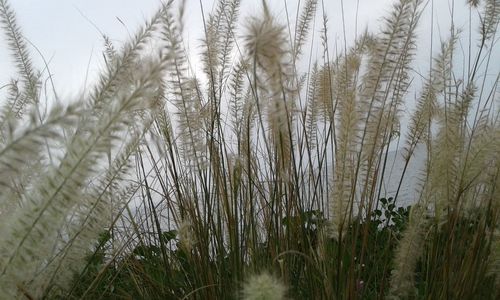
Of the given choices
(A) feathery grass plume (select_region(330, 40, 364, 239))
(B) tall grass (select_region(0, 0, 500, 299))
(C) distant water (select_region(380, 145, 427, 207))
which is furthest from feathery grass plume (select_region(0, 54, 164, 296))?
(C) distant water (select_region(380, 145, 427, 207))

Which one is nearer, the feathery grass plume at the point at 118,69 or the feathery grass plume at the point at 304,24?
the feathery grass plume at the point at 118,69

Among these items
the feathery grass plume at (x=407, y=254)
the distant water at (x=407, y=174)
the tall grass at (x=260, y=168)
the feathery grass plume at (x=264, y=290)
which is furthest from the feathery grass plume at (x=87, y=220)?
the distant water at (x=407, y=174)

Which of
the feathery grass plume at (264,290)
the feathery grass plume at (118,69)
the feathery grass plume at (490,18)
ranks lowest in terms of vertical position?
the feathery grass plume at (264,290)

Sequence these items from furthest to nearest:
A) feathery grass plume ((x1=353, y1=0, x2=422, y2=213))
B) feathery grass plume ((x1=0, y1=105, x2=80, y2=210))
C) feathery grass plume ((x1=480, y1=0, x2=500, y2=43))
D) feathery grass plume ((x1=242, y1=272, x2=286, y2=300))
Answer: feathery grass plume ((x1=480, y1=0, x2=500, y2=43)) → feathery grass plume ((x1=353, y1=0, x2=422, y2=213)) → feathery grass plume ((x1=242, y1=272, x2=286, y2=300)) → feathery grass plume ((x1=0, y1=105, x2=80, y2=210))

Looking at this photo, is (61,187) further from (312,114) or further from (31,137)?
(312,114)

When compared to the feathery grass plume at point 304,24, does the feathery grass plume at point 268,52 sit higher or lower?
lower

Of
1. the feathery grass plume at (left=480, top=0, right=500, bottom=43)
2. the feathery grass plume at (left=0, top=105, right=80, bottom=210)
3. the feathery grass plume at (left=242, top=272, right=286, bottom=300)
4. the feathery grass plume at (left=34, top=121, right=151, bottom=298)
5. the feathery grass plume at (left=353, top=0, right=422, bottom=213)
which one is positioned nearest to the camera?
→ the feathery grass plume at (left=0, top=105, right=80, bottom=210)

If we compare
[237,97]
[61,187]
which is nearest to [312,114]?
[237,97]

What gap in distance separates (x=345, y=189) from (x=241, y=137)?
2.56ft

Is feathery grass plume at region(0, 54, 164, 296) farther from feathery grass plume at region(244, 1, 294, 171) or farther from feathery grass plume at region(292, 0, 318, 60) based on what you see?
feathery grass plume at region(292, 0, 318, 60)

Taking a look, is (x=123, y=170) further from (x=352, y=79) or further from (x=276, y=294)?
(x=352, y=79)

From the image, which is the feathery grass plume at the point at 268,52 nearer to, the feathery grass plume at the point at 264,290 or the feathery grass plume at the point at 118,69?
the feathery grass plume at the point at 118,69

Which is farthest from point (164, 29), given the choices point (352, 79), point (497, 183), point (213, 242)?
point (497, 183)

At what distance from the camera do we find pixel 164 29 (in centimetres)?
165
